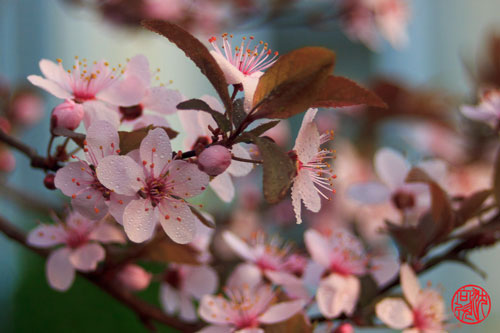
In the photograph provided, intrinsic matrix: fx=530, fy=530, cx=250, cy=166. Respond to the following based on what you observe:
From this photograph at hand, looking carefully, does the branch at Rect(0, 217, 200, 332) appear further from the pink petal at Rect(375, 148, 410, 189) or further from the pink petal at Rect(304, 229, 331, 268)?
the pink petal at Rect(375, 148, 410, 189)

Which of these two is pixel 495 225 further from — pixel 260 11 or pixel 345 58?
pixel 345 58

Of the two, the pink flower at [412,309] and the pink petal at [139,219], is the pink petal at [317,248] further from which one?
the pink petal at [139,219]

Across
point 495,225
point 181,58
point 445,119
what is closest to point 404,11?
point 445,119

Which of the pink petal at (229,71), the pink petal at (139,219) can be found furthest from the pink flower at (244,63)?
the pink petal at (139,219)

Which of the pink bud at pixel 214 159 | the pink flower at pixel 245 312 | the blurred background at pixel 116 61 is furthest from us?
the blurred background at pixel 116 61

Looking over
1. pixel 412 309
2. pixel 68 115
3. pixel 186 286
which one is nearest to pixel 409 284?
pixel 412 309

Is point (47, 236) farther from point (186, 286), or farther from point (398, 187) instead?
point (398, 187)
